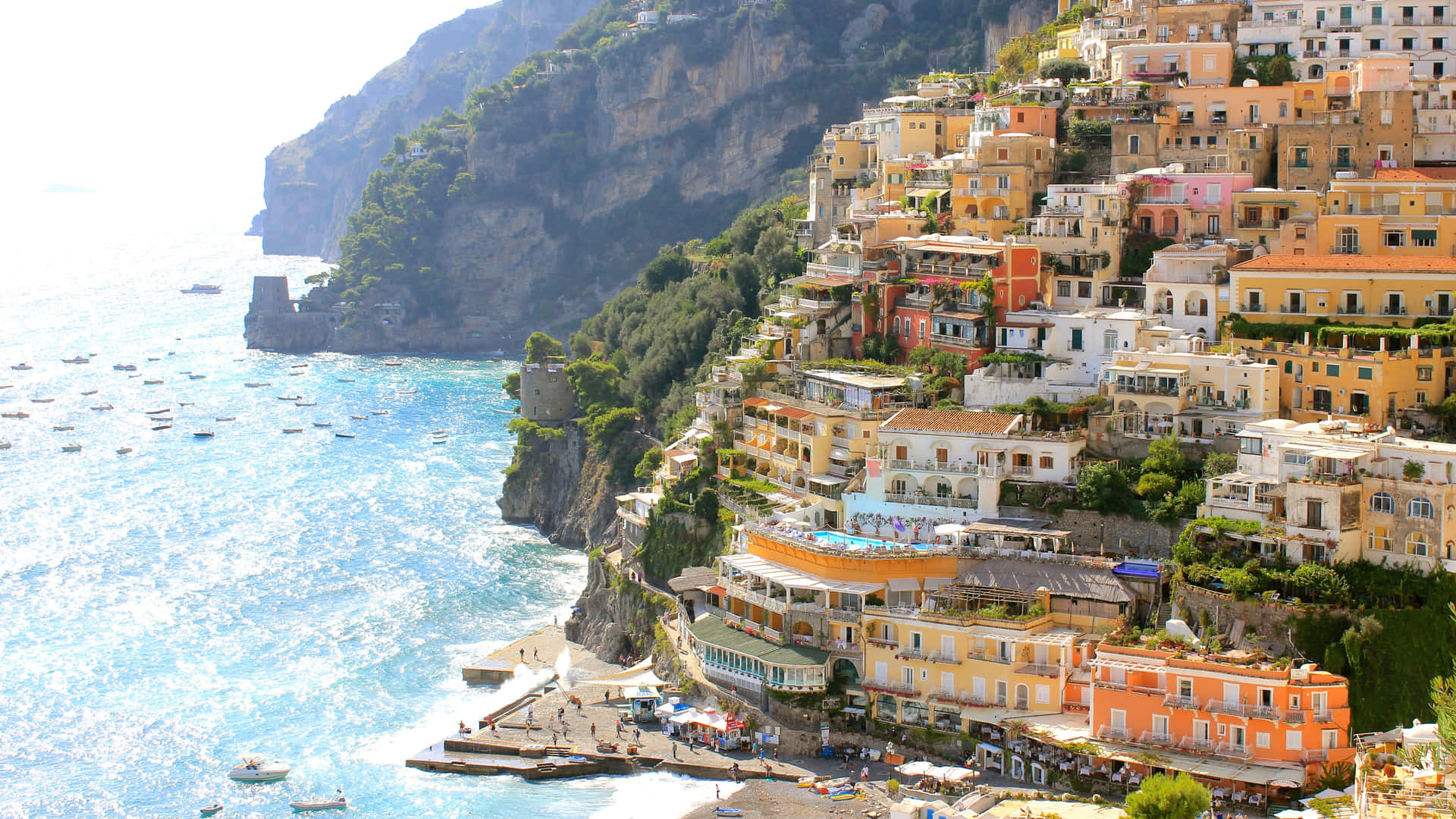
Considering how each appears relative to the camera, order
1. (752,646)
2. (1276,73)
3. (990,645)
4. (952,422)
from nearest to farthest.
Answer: (990,645), (752,646), (952,422), (1276,73)

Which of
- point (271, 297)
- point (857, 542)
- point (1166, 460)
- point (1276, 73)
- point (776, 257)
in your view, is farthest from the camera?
point (271, 297)

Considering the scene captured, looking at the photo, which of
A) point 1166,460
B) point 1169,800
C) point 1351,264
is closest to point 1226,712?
point 1169,800

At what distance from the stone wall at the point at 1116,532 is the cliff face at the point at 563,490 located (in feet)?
95.8

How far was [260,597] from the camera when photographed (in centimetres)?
6888

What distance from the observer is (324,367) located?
13662 centimetres

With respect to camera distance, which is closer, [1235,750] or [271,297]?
[1235,750]

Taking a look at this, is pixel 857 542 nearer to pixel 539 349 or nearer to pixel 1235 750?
pixel 1235 750

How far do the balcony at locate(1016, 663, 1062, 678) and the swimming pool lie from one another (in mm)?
5420

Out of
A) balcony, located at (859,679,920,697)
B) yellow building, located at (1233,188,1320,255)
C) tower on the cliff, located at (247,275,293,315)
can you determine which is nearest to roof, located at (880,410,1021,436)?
balcony, located at (859,679,920,697)

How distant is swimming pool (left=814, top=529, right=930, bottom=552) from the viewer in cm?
4881

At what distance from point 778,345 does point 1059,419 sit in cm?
1422

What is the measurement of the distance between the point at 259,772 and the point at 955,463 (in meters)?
20.7

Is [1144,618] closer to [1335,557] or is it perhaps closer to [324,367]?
[1335,557]

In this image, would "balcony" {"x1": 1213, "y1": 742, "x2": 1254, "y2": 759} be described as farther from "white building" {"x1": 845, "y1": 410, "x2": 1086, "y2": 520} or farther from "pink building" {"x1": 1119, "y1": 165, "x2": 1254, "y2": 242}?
"pink building" {"x1": 1119, "y1": 165, "x2": 1254, "y2": 242}
